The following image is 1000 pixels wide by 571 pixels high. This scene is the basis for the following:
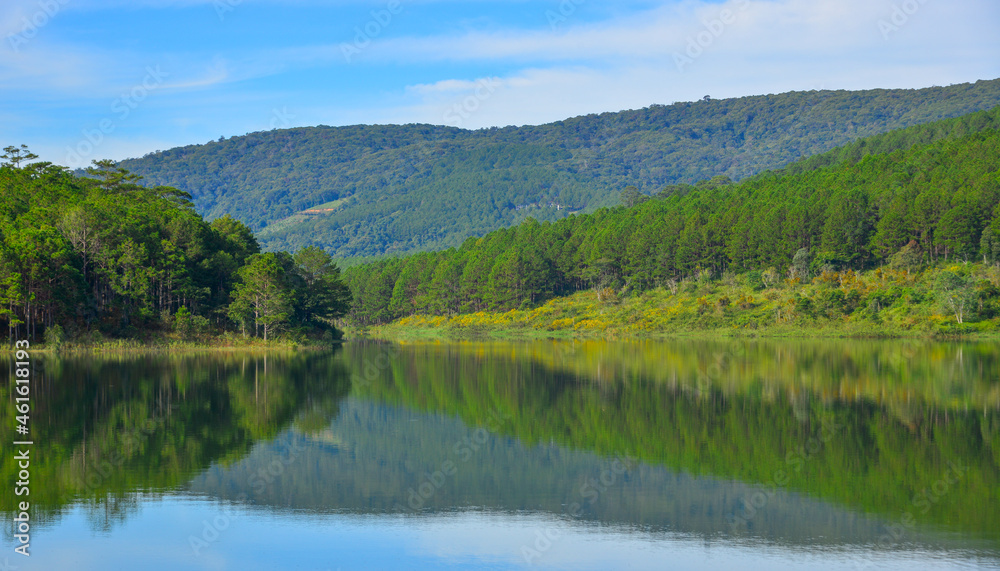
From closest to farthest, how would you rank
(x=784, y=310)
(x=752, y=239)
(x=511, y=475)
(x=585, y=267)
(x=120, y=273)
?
1. (x=511, y=475)
2. (x=120, y=273)
3. (x=784, y=310)
4. (x=752, y=239)
5. (x=585, y=267)

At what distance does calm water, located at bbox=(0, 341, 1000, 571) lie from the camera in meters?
12.5

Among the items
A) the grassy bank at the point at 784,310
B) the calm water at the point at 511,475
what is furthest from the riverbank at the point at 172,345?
the grassy bank at the point at 784,310

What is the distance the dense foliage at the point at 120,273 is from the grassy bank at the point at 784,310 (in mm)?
35137

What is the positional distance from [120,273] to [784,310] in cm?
6084

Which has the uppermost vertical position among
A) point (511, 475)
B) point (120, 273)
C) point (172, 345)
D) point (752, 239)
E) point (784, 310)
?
point (752, 239)

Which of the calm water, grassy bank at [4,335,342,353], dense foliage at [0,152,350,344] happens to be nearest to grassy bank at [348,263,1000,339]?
grassy bank at [4,335,342,353]

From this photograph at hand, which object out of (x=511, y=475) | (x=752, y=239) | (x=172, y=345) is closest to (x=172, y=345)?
(x=172, y=345)

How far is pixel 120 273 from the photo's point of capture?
61.3 meters

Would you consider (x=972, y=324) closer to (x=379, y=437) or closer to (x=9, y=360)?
(x=379, y=437)

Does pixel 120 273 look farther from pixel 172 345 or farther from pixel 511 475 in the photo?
pixel 511 475

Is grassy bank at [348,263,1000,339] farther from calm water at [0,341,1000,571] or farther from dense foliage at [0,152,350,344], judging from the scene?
calm water at [0,341,1000,571]

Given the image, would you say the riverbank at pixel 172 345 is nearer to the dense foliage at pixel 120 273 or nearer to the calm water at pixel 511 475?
the dense foliage at pixel 120 273

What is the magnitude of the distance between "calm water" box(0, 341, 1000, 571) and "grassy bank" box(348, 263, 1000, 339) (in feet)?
133

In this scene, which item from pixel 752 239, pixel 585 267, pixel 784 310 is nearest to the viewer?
pixel 784 310
